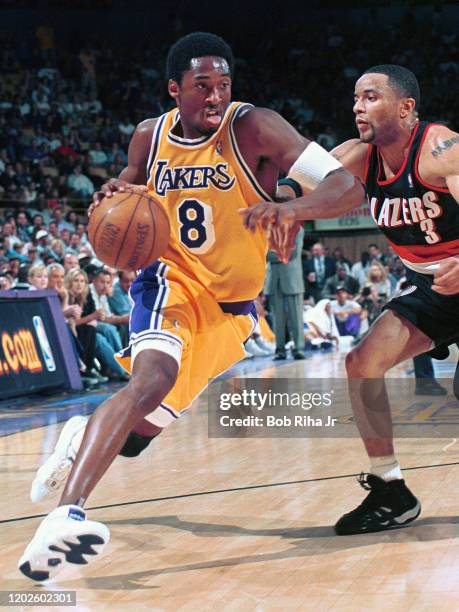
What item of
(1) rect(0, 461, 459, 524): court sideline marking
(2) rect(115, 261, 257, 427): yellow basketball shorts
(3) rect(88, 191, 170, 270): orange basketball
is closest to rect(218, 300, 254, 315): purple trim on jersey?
(2) rect(115, 261, 257, 427): yellow basketball shorts

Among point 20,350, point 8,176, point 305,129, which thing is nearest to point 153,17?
point 305,129

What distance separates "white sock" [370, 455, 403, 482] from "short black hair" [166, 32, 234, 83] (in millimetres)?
1723

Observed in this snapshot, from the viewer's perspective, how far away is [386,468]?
397 cm

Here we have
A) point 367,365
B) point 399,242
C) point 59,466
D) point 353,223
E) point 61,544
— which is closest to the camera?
point 61,544

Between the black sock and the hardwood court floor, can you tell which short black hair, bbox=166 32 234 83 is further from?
the hardwood court floor

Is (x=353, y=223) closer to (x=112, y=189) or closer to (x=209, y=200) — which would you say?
(x=209, y=200)

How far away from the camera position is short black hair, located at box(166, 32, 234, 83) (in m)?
3.69

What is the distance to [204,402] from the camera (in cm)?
856

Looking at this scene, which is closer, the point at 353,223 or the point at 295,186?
the point at 295,186

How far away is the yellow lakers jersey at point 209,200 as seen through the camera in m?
3.78

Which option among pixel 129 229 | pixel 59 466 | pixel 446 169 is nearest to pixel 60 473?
pixel 59 466

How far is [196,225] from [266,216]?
81cm

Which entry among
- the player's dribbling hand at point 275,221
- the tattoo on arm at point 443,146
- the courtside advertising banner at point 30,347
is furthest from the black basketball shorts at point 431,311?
the courtside advertising banner at point 30,347

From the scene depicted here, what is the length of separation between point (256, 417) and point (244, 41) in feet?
68.5
